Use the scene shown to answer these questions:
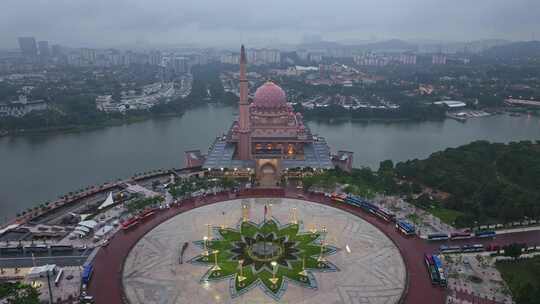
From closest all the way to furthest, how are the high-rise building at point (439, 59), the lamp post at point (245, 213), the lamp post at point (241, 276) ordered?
the lamp post at point (241, 276), the lamp post at point (245, 213), the high-rise building at point (439, 59)

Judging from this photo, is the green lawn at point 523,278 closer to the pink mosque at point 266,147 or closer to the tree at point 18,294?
the pink mosque at point 266,147

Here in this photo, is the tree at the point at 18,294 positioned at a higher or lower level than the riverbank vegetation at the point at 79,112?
lower

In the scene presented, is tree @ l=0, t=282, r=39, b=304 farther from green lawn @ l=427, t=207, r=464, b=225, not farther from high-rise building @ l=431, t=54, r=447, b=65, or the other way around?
high-rise building @ l=431, t=54, r=447, b=65

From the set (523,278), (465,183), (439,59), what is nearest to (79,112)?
(465,183)

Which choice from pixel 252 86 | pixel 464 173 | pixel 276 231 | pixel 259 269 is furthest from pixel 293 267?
pixel 252 86

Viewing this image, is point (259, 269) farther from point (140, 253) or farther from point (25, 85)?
point (25, 85)

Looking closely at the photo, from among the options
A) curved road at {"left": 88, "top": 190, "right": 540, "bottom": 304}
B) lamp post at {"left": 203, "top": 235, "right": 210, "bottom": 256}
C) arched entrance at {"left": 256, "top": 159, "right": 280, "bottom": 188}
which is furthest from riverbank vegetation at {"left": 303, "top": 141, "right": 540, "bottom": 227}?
lamp post at {"left": 203, "top": 235, "right": 210, "bottom": 256}

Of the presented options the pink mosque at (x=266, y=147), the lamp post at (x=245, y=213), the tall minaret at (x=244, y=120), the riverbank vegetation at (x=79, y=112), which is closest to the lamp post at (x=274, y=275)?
the lamp post at (x=245, y=213)

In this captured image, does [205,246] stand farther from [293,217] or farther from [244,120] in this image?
[244,120]
